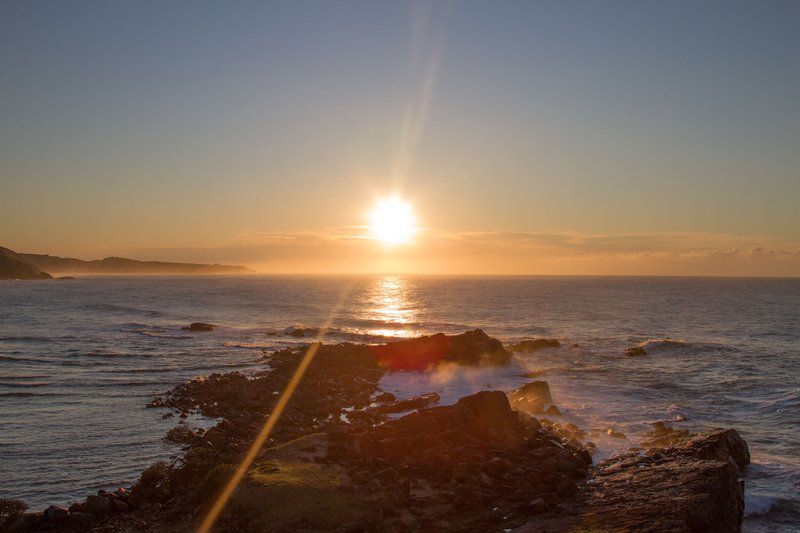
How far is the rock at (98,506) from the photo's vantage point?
52.9 ft

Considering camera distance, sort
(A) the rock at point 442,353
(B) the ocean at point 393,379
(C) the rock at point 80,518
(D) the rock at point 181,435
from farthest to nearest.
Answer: (A) the rock at point 442,353 → (D) the rock at point 181,435 → (B) the ocean at point 393,379 → (C) the rock at point 80,518

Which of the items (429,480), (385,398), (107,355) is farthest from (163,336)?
(429,480)

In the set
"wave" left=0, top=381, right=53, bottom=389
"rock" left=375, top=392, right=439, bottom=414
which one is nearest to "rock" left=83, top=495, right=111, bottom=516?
"rock" left=375, top=392, right=439, bottom=414

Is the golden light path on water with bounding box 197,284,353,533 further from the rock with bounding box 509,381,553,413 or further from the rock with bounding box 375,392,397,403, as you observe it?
the rock with bounding box 509,381,553,413

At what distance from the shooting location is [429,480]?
1900 centimetres

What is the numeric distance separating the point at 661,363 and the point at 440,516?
39.1m

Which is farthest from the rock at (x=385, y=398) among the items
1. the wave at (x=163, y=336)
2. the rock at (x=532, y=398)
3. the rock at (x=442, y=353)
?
the wave at (x=163, y=336)

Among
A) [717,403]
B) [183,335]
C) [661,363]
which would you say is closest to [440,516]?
[717,403]

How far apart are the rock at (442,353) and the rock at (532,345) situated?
6.38 metres

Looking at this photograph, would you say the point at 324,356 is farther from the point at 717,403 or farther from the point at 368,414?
the point at 717,403

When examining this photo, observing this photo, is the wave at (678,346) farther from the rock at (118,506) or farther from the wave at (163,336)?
the rock at (118,506)

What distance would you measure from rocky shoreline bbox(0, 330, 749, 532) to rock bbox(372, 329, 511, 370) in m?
18.0

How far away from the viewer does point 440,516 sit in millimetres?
16422

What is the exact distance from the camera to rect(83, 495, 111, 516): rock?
52.9ft
